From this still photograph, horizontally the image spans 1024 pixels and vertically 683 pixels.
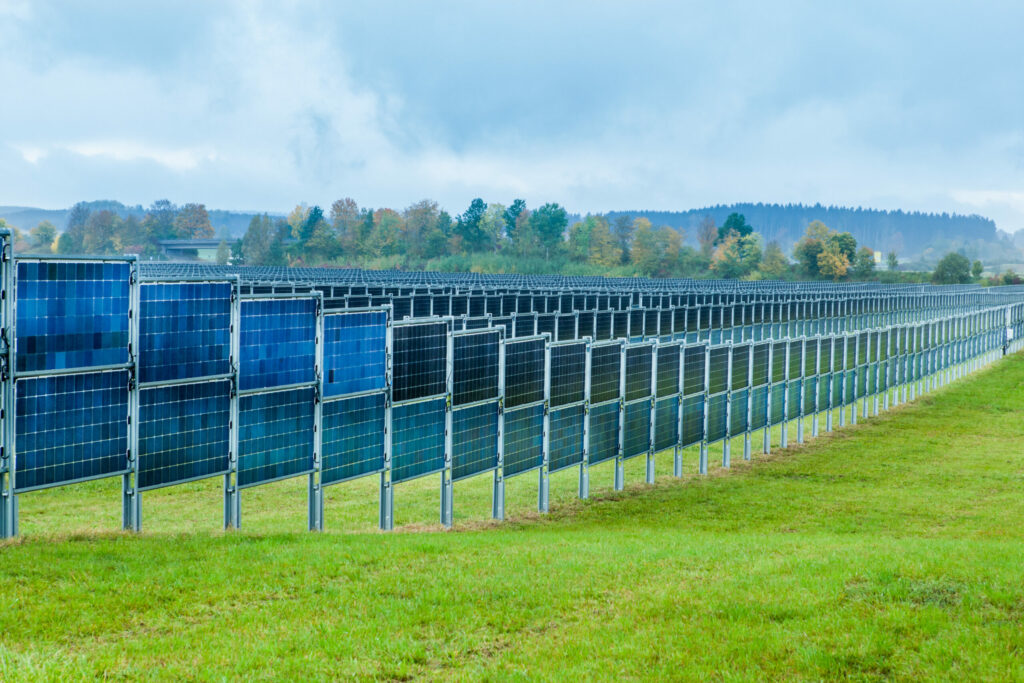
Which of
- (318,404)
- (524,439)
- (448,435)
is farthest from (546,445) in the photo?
(318,404)

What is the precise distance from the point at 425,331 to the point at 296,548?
5.48 meters

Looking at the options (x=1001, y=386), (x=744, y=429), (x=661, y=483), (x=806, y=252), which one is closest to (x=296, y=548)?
(x=661, y=483)

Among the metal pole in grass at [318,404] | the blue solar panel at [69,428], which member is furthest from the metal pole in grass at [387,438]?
the blue solar panel at [69,428]

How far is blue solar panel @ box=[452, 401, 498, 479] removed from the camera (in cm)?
1888

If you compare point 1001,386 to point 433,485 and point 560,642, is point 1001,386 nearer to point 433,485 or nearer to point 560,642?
point 433,485

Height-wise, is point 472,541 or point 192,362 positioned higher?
point 192,362

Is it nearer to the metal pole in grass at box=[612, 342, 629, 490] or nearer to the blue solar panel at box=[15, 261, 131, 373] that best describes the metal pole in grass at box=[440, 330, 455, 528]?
the metal pole in grass at box=[612, 342, 629, 490]

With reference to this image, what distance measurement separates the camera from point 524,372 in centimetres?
2034

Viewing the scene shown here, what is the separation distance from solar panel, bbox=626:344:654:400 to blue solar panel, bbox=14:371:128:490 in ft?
40.5

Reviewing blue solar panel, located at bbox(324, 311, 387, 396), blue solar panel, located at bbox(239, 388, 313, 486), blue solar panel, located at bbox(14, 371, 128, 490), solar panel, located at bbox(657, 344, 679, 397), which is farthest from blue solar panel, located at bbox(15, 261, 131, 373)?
solar panel, located at bbox(657, 344, 679, 397)

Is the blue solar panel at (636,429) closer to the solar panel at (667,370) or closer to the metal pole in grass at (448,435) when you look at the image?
the solar panel at (667,370)

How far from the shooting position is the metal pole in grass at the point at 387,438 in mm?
17188

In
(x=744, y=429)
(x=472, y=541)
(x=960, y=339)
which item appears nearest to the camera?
(x=472, y=541)

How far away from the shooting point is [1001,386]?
47.3 meters
